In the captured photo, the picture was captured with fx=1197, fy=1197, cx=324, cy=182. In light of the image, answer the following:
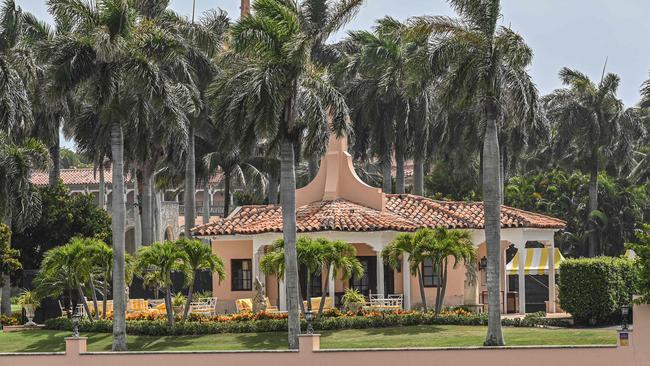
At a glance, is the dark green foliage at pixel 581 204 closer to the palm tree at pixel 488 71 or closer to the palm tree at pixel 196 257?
the palm tree at pixel 196 257

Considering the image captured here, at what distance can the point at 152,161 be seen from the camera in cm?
5309

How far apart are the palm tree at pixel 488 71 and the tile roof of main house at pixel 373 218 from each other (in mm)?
10827

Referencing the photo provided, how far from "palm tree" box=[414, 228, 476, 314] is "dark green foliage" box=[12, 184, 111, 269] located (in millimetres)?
19704

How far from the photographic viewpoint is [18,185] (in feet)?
164

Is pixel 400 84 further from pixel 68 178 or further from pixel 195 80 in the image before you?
pixel 68 178

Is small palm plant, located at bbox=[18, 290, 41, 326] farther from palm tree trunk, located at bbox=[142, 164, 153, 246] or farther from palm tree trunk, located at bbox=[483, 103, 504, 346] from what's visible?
palm tree trunk, located at bbox=[483, 103, 504, 346]

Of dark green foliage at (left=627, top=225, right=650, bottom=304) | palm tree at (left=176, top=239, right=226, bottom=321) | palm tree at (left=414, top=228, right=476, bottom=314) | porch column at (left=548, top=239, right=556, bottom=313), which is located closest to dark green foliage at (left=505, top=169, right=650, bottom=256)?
porch column at (left=548, top=239, right=556, bottom=313)

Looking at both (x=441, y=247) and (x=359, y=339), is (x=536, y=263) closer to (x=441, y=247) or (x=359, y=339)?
(x=441, y=247)

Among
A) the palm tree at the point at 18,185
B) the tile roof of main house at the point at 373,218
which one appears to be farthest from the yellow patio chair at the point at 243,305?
the palm tree at the point at 18,185

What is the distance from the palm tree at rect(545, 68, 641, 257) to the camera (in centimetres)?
6625

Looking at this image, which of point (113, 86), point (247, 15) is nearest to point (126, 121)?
point (113, 86)

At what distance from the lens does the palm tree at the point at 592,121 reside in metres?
66.2

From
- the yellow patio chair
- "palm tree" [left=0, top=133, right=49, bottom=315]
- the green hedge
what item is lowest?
the green hedge

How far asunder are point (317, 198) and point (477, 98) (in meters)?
15.3
